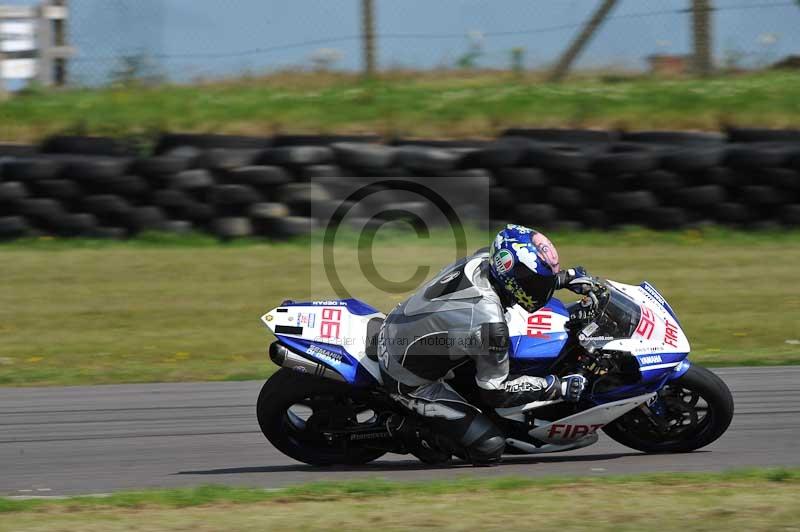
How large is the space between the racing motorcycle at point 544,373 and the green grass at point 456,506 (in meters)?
0.49

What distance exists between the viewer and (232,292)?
11703 mm

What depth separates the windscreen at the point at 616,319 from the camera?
593 cm

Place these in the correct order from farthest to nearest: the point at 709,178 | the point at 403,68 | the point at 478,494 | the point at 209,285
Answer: the point at 403,68 → the point at 709,178 → the point at 209,285 → the point at 478,494

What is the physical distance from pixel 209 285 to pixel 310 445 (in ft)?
19.1

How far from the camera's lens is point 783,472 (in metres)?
5.52

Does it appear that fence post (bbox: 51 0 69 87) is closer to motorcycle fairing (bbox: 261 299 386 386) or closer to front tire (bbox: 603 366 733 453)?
motorcycle fairing (bbox: 261 299 386 386)

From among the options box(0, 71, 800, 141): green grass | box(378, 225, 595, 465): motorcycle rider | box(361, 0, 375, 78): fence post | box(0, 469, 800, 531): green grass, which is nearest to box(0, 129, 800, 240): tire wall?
box(0, 71, 800, 141): green grass

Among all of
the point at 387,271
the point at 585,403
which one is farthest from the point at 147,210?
the point at 585,403

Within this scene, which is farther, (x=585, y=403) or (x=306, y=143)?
(x=306, y=143)

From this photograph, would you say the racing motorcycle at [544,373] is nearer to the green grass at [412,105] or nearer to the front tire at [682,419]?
the front tire at [682,419]

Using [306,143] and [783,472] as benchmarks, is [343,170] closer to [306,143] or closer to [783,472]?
[306,143]

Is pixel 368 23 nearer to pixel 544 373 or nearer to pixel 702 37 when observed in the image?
pixel 702 37

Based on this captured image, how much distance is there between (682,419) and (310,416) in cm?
198

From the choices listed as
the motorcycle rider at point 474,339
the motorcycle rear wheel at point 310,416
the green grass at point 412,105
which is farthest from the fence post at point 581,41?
the motorcycle rear wheel at point 310,416
